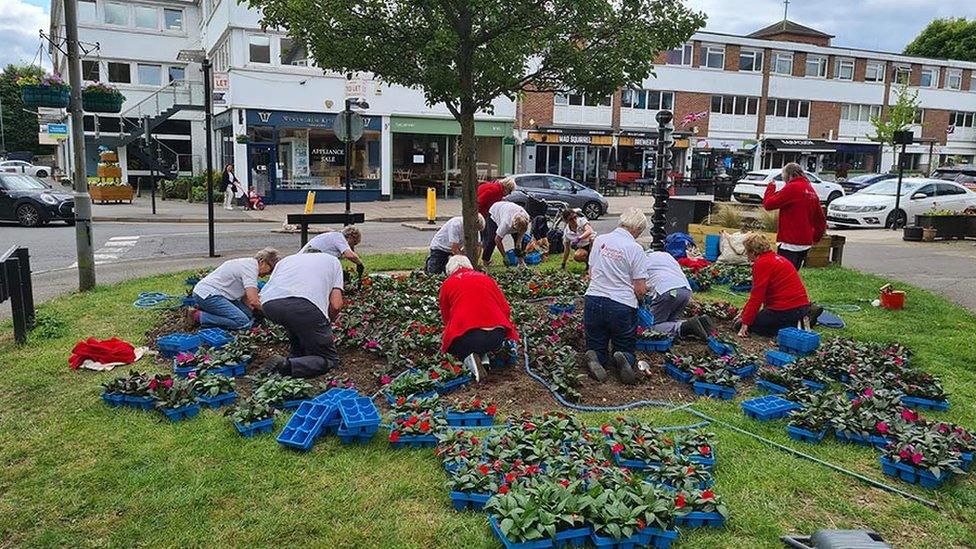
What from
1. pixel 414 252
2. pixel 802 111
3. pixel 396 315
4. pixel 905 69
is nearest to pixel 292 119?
pixel 414 252

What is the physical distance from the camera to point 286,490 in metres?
4.11

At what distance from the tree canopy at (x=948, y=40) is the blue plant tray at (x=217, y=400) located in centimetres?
7262

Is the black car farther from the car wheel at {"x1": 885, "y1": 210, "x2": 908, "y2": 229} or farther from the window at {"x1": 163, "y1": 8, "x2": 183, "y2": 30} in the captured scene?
the window at {"x1": 163, "y1": 8, "x2": 183, "y2": 30}

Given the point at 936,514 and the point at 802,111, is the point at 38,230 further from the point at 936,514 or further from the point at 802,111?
the point at 802,111

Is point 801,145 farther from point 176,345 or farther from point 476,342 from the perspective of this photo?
point 176,345

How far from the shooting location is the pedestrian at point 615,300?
249 inches

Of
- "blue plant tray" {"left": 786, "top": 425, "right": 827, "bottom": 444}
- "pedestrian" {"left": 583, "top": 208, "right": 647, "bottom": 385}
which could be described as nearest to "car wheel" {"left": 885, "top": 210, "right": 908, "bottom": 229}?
"pedestrian" {"left": 583, "top": 208, "right": 647, "bottom": 385}

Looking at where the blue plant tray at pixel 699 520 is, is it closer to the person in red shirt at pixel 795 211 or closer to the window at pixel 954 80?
the person in red shirt at pixel 795 211

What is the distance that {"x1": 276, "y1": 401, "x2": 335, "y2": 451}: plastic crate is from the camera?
15.1 feet

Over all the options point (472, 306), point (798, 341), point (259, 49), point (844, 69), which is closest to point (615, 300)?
point (472, 306)

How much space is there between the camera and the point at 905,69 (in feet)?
158

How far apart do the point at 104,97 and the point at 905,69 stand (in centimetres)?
5087

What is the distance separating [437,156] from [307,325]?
25.9 meters

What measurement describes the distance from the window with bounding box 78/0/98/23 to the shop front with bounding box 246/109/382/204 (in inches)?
705
